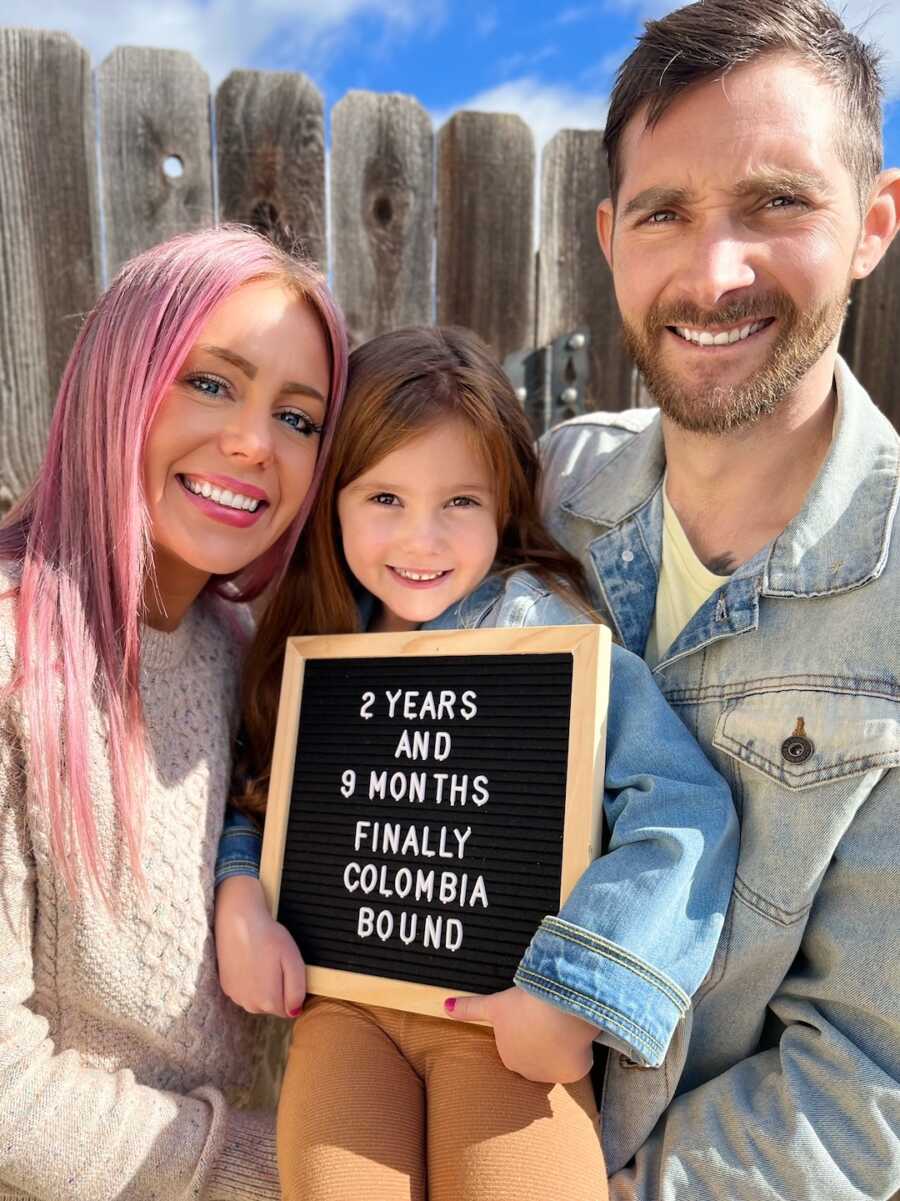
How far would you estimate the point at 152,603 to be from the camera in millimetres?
2141

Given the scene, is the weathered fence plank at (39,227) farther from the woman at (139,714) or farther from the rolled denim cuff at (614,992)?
the rolled denim cuff at (614,992)

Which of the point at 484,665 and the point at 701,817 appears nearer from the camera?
the point at 701,817

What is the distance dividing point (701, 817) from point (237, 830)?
1.00 meters

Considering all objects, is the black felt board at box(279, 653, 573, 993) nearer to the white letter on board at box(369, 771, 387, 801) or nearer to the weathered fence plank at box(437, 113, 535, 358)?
the white letter on board at box(369, 771, 387, 801)

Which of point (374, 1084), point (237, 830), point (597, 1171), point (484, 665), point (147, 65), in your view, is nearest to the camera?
point (597, 1171)

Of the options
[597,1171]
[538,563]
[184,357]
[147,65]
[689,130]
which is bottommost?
[597,1171]

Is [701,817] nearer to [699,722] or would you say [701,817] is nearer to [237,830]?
[699,722]

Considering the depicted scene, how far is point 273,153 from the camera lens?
2797 millimetres

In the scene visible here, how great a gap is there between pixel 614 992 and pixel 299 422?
1.32m

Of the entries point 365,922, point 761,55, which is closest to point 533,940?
point 365,922

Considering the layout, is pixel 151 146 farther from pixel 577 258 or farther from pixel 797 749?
pixel 797 749

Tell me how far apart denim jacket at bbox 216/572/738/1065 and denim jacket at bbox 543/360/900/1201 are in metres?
0.11

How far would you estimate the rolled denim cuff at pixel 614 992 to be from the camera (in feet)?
4.99

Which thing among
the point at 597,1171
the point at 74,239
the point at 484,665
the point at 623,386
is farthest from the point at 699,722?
the point at 74,239
